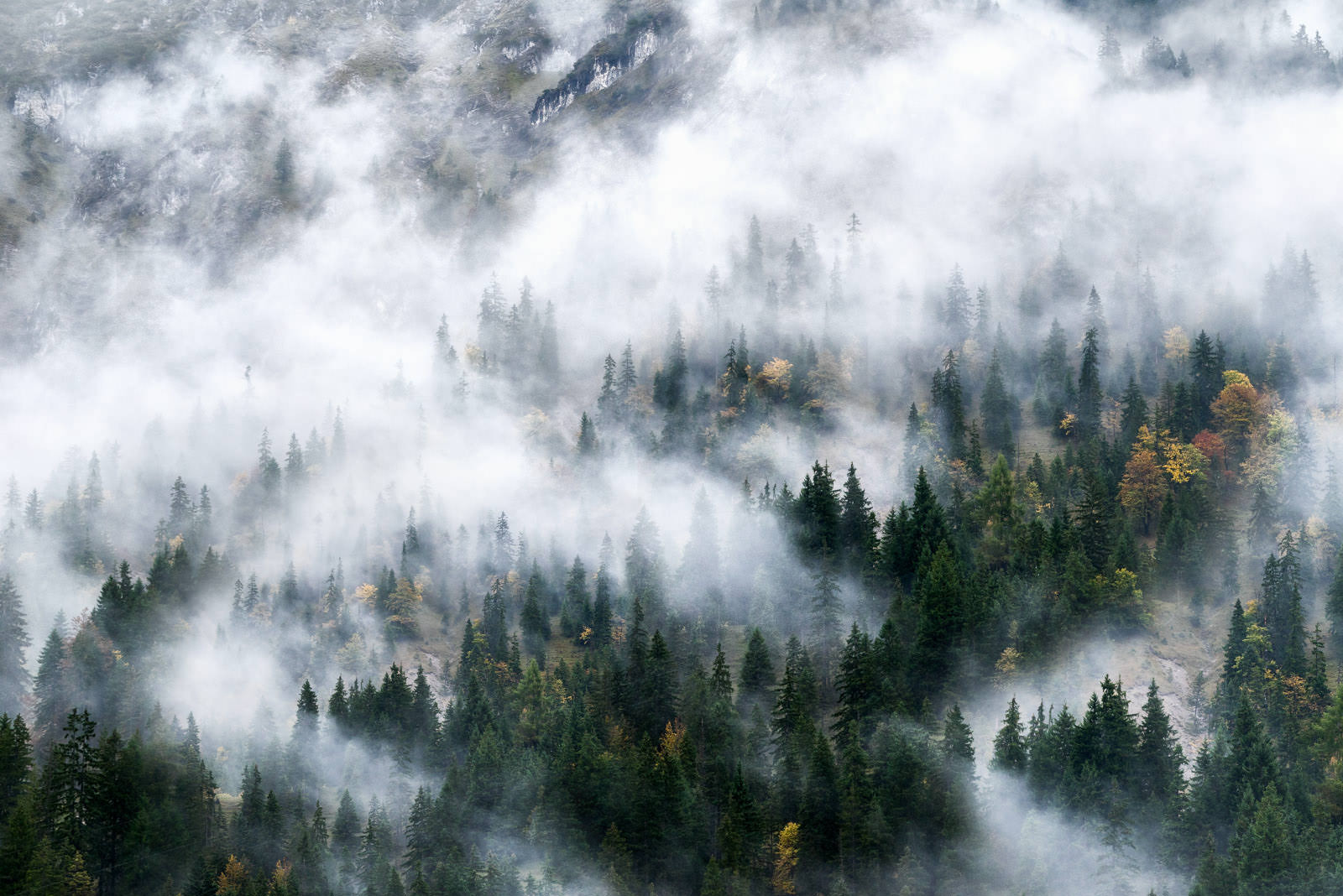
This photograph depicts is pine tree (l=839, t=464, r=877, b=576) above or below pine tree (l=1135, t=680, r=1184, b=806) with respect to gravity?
above

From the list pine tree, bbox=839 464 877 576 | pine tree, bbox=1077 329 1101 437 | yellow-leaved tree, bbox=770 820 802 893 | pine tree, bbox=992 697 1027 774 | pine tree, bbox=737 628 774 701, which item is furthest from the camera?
pine tree, bbox=1077 329 1101 437

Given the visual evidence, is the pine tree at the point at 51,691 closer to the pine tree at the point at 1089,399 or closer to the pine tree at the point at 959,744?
the pine tree at the point at 959,744

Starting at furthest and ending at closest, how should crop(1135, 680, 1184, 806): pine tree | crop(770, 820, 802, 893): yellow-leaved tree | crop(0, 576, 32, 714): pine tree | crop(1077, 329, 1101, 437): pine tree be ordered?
crop(1077, 329, 1101, 437): pine tree < crop(0, 576, 32, 714): pine tree < crop(1135, 680, 1184, 806): pine tree < crop(770, 820, 802, 893): yellow-leaved tree

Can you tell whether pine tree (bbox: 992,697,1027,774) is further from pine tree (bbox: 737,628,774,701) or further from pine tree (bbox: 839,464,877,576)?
pine tree (bbox: 839,464,877,576)

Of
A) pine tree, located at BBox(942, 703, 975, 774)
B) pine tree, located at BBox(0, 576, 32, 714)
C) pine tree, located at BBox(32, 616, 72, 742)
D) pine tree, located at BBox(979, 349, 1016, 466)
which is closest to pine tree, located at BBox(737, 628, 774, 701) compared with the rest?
pine tree, located at BBox(942, 703, 975, 774)

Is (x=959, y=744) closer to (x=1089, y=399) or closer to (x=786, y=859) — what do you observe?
(x=786, y=859)

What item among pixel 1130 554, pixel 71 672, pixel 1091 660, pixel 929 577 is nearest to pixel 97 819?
pixel 71 672

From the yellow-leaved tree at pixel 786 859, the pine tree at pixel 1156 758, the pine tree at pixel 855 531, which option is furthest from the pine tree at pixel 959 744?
the pine tree at pixel 855 531

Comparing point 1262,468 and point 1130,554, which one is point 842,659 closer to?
point 1130,554

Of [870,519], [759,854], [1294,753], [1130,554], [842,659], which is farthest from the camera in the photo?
[870,519]

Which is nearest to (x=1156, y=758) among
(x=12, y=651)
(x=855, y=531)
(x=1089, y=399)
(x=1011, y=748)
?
(x=1011, y=748)

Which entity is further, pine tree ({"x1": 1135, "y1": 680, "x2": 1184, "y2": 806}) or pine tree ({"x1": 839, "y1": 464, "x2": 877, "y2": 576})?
pine tree ({"x1": 839, "y1": 464, "x2": 877, "y2": 576})
